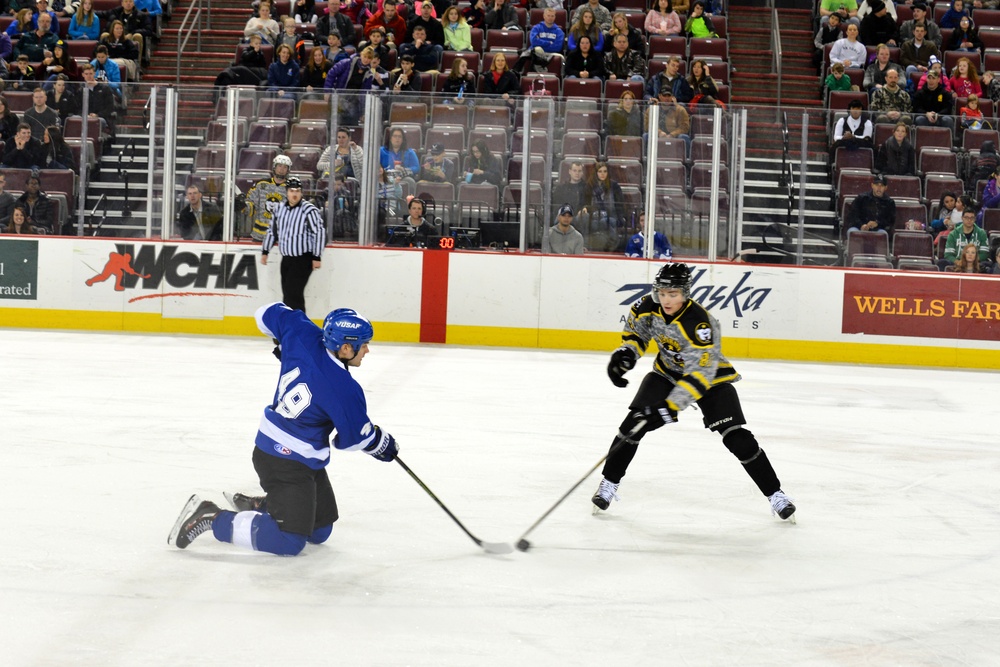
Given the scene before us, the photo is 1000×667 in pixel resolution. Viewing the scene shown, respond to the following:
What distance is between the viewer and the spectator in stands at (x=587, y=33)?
14484 mm

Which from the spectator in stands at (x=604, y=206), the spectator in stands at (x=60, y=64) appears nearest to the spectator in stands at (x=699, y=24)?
the spectator in stands at (x=604, y=206)

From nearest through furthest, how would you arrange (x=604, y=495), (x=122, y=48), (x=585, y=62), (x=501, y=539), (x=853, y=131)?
(x=501, y=539), (x=604, y=495), (x=853, y=131), (x=585, y=62), (x=122, y=48)

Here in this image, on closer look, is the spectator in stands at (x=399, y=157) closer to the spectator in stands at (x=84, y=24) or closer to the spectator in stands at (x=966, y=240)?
the spectator in stands at (x=966, y=240)

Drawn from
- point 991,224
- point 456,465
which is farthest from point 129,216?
point 991,224

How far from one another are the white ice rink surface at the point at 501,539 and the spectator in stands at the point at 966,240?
3.56 m

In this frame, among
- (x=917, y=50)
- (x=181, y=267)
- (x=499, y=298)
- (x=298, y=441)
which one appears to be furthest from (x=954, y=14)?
(x=298, y=441)

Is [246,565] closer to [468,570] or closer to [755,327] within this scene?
[468,570]

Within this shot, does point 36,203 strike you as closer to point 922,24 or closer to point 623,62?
point 623,62

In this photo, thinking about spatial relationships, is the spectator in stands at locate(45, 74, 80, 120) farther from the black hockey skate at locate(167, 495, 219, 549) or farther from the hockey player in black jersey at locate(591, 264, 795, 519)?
the black hockey skate at locate(167, 495, 219, 549)

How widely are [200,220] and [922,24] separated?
357 inches

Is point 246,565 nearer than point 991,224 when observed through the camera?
Yes

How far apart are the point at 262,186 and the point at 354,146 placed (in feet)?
3.34

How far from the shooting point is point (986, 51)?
15.5 m

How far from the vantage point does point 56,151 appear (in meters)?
12.4
